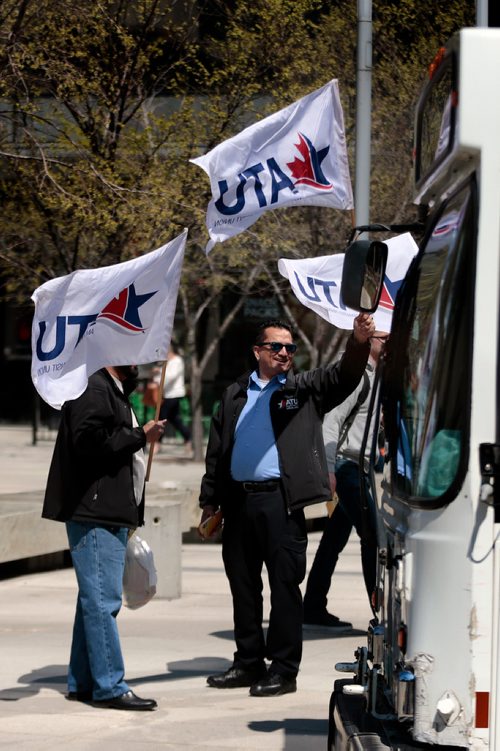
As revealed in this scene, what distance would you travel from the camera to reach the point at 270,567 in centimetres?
765

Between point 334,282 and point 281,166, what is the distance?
2.71 ft

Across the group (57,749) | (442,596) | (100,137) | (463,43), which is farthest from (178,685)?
(100,137)

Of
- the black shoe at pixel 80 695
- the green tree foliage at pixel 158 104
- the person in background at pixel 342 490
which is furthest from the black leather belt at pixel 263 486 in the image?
the green tree foliage at pixel 158 104

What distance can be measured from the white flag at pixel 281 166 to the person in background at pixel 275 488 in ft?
2.79

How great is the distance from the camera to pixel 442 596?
4.16m

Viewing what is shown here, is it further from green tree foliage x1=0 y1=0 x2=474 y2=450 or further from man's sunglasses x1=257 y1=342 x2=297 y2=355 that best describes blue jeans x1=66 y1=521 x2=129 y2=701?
green tree foliage x1=0 y1=0 x2=474 y2=450

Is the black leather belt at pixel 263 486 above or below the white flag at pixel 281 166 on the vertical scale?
below

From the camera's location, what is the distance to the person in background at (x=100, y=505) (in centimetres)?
715

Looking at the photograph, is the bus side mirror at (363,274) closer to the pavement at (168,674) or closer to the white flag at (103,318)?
the white flag at (103,318)

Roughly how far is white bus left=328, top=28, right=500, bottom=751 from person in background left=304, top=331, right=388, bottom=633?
124 inches

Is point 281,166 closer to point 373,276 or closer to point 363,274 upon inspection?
point 373,276

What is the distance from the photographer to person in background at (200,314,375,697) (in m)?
7.56

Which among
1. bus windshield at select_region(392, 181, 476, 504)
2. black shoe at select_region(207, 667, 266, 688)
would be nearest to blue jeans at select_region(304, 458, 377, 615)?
black shoe at select_region(207, 667, 266, 688)

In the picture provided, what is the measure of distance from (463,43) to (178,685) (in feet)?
15.3
